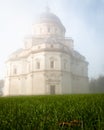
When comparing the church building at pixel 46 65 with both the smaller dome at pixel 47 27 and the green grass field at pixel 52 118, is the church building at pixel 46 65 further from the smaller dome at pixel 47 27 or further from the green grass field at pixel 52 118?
the green grass field at pixel 52 118

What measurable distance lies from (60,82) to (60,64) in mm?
2523

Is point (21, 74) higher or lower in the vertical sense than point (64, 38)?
lower

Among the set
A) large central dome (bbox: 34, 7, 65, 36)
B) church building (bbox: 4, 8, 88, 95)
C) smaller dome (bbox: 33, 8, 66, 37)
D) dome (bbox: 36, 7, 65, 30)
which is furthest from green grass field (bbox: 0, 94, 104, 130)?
dome (bbox: 36, 7, 65, 30)

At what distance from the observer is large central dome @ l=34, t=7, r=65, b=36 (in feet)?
139

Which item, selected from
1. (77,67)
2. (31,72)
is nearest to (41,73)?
(31,72)

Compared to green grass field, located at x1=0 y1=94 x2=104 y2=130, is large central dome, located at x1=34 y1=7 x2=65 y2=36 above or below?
above

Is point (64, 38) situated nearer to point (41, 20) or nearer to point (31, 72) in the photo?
point (41, 20)

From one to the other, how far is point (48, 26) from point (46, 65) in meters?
9.13

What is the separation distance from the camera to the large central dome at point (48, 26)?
42281 millimetres

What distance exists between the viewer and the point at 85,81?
143 ft

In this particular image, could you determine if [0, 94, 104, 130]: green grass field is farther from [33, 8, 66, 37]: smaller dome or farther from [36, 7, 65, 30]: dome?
[36, 7, 65, 30]: dome

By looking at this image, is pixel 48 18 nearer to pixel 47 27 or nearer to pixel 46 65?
pixel 47 27

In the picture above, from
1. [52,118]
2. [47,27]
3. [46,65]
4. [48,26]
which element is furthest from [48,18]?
[52,118]

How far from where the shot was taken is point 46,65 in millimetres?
35875
